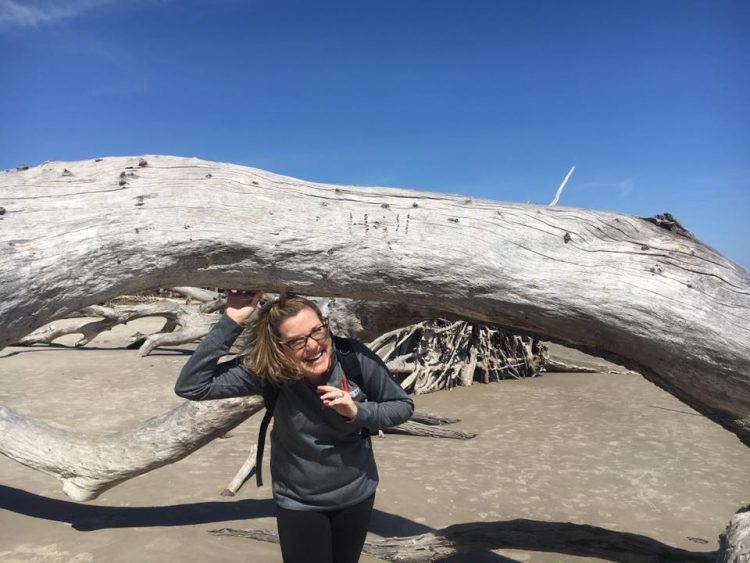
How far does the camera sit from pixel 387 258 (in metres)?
2.71

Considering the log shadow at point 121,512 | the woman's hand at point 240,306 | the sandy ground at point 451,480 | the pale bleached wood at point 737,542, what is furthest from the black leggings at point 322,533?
the log shadow at point 121,512

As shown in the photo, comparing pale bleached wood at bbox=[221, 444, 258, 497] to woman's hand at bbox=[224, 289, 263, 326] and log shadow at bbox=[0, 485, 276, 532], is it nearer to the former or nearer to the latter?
log shadow at bbox=[0, 485, 276, 532]

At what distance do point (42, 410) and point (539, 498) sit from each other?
5808mm

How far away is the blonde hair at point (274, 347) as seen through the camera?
2.23m

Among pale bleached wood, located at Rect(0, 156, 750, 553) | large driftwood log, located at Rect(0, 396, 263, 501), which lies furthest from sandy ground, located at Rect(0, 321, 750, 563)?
pale bleached wood, located at Rect(0, 156, 750, 553)

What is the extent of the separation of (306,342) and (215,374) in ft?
1.38

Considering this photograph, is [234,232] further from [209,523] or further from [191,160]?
[209,523]

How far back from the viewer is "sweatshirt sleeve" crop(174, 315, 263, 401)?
2.34m

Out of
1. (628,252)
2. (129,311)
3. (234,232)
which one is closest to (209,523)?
(234,232)

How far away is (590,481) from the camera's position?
19.4ft

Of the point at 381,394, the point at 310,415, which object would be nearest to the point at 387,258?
the point at 381,394

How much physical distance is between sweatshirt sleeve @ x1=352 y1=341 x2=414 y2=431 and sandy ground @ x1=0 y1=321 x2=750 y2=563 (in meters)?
1.93

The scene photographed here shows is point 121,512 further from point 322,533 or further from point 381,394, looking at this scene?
point 381,394

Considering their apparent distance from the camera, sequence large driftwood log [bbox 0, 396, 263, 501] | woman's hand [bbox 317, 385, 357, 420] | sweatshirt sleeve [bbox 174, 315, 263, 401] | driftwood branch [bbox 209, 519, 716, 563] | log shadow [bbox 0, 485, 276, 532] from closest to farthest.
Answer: woman's hand [bbox 317, 385, 357, 420] → sweatshirt sleeve [bbox 174, 315, 263, 401] → driftwood branch [bbox 209, 519, 716, 563] → large driftwood log [bbox 0, 396, 263, 501] → log shadow [bbox 0, 485, 276, 532]
